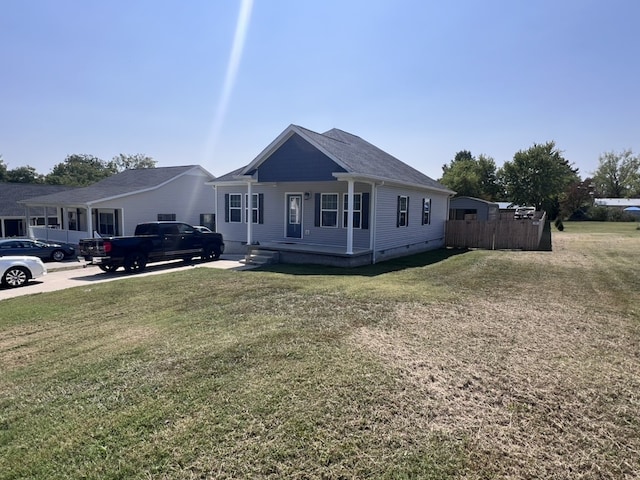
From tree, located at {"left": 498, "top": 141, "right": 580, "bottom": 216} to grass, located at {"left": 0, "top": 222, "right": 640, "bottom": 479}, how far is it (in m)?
42.3

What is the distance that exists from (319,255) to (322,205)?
291cm

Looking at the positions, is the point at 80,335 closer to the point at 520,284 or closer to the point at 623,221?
the point at 520,284

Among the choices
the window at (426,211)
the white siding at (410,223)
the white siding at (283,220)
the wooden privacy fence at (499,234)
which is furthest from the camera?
the wooden privacy fence at (499,234)

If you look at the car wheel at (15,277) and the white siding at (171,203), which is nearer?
the car wheel at (15,277)

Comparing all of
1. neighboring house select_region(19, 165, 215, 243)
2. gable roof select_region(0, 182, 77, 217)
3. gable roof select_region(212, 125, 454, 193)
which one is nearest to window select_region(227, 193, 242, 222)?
gable roof select_region(212, 125, 454, 193)

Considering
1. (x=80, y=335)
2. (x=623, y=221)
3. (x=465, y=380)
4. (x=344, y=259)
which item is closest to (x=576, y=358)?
(x=465, y=380)

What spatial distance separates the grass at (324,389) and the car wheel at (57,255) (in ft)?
40.5

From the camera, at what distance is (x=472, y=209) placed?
31.5 metres

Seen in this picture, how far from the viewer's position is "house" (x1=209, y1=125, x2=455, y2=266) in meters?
14.2

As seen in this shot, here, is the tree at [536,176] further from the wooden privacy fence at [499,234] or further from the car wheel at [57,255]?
the car wheel at [57,255]

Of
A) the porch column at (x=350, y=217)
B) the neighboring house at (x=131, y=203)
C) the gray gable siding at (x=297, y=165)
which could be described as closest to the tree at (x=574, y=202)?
the neighboring house at (x=131, y=203)

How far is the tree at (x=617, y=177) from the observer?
74375 millimetres

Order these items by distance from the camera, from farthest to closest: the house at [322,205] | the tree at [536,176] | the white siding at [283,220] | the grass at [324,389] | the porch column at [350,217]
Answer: the tree at [536,176]
the white siding at [283,220]
the house at [322,205]
the porch column at [350,217]
the grass at [324,389]

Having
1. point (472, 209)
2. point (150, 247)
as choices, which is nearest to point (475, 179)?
point (472, 209)
